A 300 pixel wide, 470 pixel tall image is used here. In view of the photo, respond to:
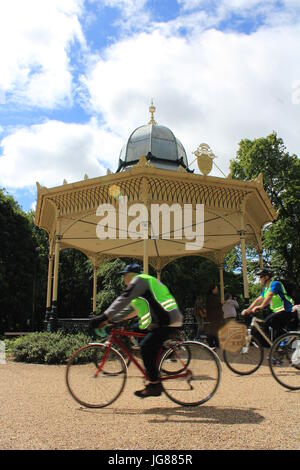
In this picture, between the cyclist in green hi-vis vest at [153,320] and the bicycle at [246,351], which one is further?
the bicycle at [246,351]

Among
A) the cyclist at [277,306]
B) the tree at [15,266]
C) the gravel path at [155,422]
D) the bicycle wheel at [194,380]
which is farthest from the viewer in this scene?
the tree at [15,266]

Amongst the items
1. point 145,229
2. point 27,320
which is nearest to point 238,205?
point 145,229

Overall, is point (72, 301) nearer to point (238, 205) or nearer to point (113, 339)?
point (238, 205)

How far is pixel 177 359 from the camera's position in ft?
14.3

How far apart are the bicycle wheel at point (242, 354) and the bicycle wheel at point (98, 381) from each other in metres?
2.34

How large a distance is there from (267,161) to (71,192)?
17571 mm

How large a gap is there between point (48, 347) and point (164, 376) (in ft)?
19.0

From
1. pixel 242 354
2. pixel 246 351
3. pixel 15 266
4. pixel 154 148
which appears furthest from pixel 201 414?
pixel 15 266

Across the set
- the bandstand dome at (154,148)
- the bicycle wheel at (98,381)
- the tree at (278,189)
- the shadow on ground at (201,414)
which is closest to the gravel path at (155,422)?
the shadow on ground at (201,414)

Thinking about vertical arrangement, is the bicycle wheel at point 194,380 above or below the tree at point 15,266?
below

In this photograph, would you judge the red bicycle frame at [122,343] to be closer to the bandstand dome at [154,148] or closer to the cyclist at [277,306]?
the cyclist at [277,306]

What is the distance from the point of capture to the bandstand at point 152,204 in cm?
1049

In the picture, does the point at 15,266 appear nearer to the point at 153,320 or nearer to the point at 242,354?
the point at 242,354
